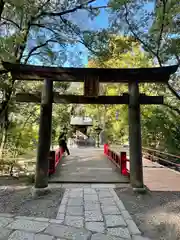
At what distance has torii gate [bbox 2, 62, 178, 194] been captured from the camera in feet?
16.6

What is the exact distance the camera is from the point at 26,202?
4.38m

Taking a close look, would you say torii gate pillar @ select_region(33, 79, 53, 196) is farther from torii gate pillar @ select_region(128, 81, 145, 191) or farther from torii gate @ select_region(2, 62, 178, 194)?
torii gate pillar @ select_region(128, 81, 145, 191)

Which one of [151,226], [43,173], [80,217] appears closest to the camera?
[151,226]

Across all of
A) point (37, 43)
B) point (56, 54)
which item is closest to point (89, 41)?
point (56, 54)

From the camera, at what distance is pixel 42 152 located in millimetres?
5023

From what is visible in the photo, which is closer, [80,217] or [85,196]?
[80,217]

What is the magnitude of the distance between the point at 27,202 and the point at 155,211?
9.36 feet

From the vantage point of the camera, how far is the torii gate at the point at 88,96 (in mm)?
5047

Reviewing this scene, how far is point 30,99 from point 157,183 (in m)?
4.74

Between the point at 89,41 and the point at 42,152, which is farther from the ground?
the point at 89,41

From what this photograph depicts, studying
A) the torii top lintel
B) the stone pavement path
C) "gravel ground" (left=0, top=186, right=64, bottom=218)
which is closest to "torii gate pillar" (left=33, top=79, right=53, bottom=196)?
"gravel ground" (left=0, top=186, right=64, bottom=218)

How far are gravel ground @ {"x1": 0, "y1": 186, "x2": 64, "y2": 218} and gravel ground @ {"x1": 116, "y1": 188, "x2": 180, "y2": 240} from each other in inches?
62.9

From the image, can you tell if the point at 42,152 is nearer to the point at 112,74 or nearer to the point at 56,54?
the point at 112,74

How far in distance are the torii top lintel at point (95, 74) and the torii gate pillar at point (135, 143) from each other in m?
0.33
